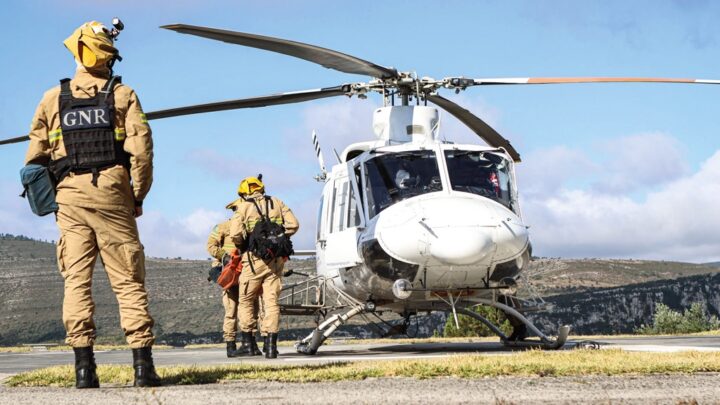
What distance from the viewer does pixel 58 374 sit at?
701 centimetres

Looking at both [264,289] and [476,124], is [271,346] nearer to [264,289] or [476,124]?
[264,289]

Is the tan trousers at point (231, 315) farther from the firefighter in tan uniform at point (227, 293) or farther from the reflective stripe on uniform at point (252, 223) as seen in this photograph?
the reflective stripe on uniform at point (252, 223)

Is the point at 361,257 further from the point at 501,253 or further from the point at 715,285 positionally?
the point at 715,285

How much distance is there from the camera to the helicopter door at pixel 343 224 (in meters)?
11.2

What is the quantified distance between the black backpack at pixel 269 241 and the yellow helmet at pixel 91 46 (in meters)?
4.71

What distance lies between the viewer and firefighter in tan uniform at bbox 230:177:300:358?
443 inches

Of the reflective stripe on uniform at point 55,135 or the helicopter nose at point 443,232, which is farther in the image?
the helicopter nose at point 443,232

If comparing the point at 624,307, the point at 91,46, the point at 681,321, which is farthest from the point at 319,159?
the point at 624,307

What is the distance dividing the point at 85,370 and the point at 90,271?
0.66 metres

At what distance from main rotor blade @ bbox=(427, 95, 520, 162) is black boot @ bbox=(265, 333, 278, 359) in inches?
153

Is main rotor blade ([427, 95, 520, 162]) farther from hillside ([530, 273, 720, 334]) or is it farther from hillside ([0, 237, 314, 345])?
hillside ([0, 237, 314, 345])

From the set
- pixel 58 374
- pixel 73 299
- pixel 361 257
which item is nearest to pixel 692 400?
pixel 73 299

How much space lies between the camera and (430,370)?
249 inches

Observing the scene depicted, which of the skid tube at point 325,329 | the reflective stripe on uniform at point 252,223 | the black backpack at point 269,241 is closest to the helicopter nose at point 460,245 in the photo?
the skid tube at point 325,329
